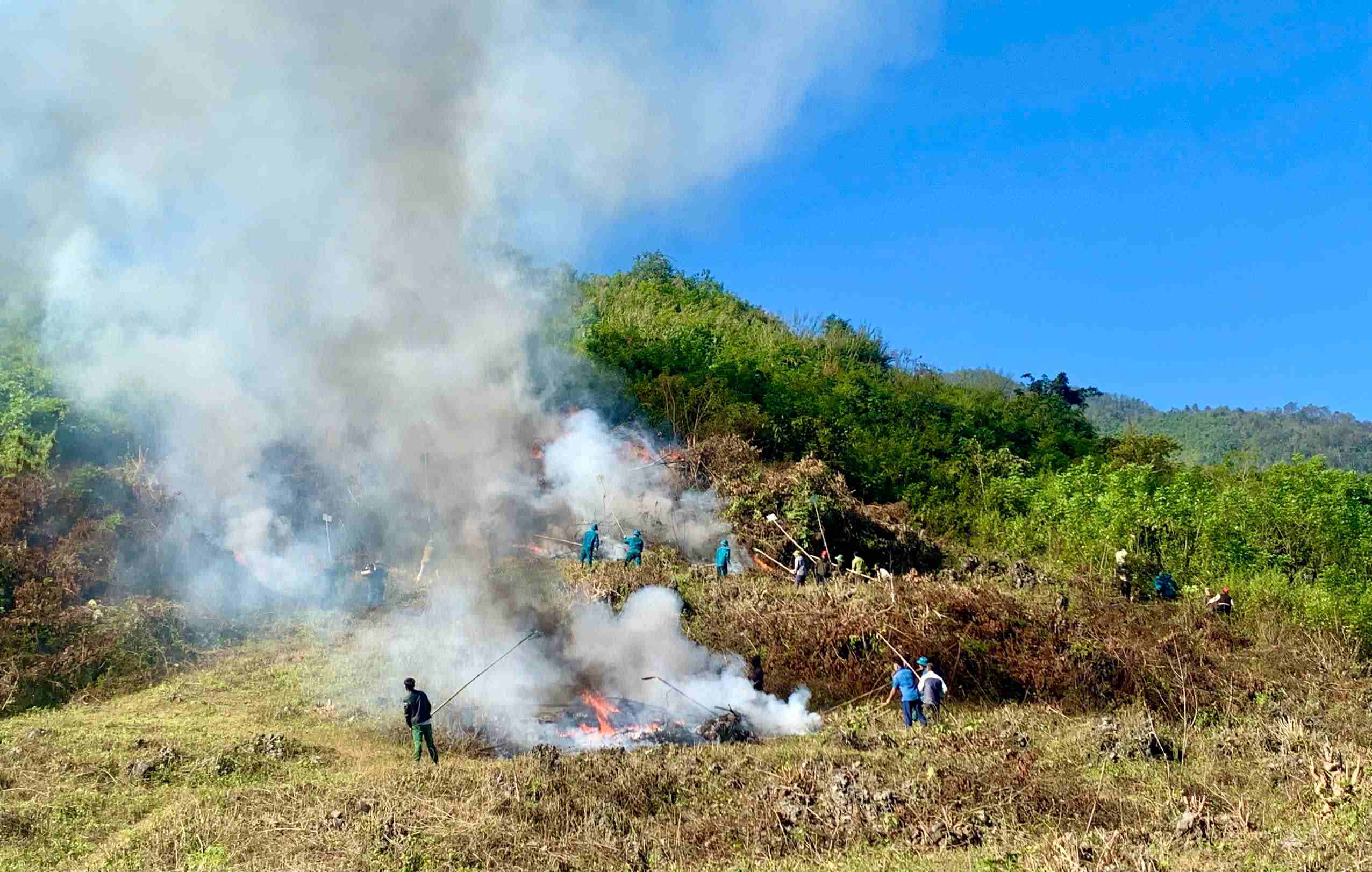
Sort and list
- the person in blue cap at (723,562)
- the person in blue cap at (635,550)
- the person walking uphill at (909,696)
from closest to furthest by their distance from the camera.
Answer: the person walking uphill at (909,696), the person in blue cap at (635,550), the person in blue cap at (723,562)

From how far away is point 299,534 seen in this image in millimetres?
20688

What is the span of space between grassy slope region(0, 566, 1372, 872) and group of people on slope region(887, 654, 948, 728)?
0.37 meters

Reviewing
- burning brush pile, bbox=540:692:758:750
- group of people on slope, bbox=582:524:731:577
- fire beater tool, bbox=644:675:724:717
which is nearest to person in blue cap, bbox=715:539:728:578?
group of people on slope, bbox=582:524:731:577

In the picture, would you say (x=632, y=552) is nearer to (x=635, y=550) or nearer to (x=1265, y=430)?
(x=635, y=550)

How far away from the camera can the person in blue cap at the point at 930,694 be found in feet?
43.0

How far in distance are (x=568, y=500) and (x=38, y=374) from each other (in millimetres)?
13951

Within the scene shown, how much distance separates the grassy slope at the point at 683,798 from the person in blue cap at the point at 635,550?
24.6 ft

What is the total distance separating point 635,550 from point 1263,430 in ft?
307

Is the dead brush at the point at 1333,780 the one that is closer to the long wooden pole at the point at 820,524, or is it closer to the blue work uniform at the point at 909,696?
the blue work uniform at the point at 909,696

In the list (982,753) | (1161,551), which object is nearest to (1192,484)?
(1161,551)

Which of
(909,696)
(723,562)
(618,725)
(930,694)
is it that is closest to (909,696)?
(909,696)

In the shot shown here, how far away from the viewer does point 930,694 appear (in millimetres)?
13109

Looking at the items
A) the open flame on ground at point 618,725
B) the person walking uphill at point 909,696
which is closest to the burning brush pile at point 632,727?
the open flame on ground at point 618,725

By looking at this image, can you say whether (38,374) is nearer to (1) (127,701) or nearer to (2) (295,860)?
(1) (127,701)
